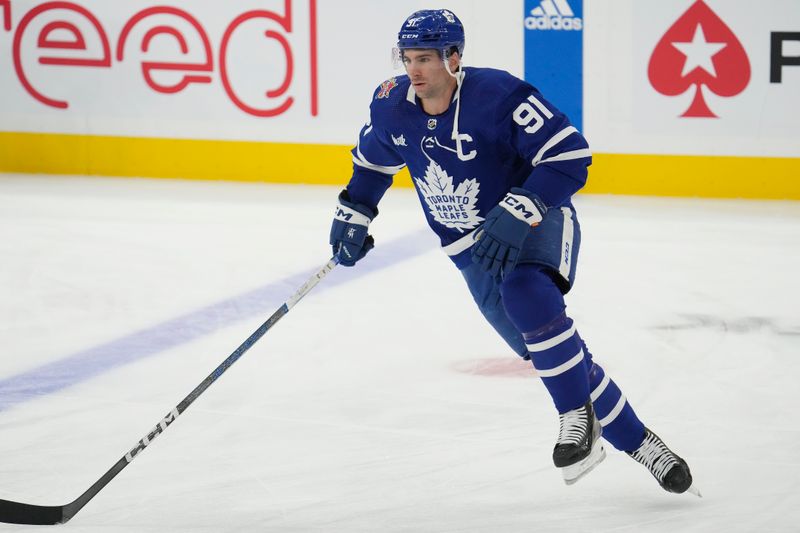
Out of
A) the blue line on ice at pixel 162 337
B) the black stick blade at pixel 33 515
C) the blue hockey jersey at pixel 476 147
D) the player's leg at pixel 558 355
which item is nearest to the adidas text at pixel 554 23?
the blue line on ice at pixel 162 337

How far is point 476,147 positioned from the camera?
8.16 feet

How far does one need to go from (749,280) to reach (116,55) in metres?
3.88

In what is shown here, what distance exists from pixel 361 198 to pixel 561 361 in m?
0.69

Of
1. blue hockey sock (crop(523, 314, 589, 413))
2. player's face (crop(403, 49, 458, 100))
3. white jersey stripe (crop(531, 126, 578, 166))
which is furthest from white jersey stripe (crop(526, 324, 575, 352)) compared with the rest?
player's face (crop(403, 49, 458, 100))

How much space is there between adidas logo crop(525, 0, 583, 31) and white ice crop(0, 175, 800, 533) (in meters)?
1.06

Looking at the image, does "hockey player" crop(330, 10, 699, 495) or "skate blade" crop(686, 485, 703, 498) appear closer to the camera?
"hockey player" crop(330, 10, 699, 495)

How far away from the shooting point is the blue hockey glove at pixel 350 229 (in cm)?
281

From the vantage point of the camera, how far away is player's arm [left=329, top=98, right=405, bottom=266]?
109 inches

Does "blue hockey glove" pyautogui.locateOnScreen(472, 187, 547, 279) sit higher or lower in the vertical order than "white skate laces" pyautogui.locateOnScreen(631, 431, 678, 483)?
higher

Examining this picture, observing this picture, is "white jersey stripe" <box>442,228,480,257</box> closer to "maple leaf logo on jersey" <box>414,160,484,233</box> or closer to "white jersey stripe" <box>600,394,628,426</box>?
"maple leaf logo on jersey" <box>414,160,484,233</box>

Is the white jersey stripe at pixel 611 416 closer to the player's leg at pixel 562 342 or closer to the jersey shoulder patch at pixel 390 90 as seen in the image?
the player's leg at pixel 562 342

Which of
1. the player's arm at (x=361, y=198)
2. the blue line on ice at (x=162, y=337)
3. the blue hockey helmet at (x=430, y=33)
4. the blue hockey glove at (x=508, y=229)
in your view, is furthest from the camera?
the blue line on ice at (x=162, y=337)

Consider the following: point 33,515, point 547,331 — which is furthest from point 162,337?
point 547,331

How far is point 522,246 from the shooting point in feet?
7.83
